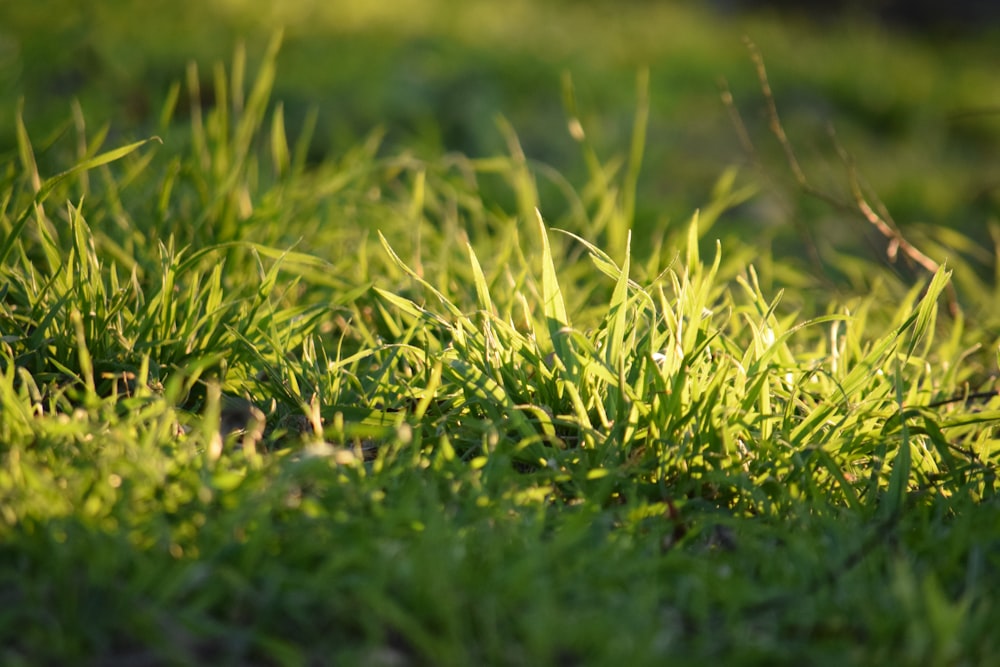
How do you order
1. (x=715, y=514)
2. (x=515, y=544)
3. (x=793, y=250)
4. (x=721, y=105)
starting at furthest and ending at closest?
(x=721, y=105) → (x=793, y=250) → (x=715, y=514) → (x=515, y=544)

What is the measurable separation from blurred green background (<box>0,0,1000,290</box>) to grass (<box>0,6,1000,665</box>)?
507 mm

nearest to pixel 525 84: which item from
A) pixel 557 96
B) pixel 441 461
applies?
pixel 557 96

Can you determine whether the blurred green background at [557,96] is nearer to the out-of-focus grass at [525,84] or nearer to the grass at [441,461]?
the out-of-focus grass at [525,84]

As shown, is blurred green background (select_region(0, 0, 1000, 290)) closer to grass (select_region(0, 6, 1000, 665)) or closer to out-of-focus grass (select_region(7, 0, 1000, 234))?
out-of-focus grass (select_region(7, 0, 1000, 234))

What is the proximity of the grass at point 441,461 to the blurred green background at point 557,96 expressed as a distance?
1.66 feet

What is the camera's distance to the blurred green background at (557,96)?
11.4 ft

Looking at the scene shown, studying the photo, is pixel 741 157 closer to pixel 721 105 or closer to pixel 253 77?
pixel 721 105

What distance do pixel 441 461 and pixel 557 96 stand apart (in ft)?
11.2

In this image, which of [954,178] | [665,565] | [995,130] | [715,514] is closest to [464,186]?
[715,514]

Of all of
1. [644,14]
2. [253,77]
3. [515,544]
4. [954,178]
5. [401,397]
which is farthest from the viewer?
[644,14]

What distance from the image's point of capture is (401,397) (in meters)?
1.76

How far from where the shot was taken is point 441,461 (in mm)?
1518

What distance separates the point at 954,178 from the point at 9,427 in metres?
Result: 4.45

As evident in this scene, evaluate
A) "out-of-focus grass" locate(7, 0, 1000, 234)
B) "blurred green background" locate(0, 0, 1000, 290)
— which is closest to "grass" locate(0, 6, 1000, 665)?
"blurred green background" locate(0, 0, 1000, 290)
